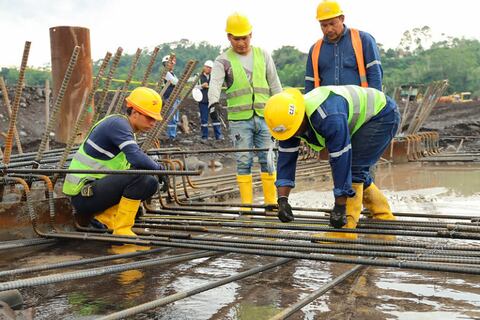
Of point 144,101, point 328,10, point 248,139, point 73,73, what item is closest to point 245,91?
point 248,139

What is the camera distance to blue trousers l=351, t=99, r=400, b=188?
457 centimetres

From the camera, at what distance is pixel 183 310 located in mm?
2959

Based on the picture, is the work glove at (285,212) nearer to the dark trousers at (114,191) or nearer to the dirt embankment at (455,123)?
the dark trousers at (114,191)

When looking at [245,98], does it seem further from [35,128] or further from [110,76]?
[35,128]

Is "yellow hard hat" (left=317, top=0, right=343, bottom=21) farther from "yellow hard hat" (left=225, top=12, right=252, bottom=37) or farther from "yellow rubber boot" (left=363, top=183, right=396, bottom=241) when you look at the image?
"yellow rubber boot" (left=363, top=183, right=396, bottom=241)

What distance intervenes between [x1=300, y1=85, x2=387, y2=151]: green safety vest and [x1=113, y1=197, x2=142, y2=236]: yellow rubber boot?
1.34 meters

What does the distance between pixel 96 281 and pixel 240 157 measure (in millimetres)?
2545

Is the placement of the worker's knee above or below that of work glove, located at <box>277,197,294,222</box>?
above

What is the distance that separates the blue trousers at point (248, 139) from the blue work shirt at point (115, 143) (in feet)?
4.76

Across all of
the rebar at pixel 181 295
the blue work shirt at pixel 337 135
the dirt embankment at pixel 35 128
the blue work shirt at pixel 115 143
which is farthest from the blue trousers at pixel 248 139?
the dirt embankment at pixel 35 128

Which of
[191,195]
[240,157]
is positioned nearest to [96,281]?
[240,157]

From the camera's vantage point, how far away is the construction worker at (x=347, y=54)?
5.12 meters

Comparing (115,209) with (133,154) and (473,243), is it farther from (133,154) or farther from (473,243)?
(473,243)

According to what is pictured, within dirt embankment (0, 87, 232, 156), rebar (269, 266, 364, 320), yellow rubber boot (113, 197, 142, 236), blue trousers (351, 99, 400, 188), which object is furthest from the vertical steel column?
rebar (269, 266, 364, 320)
